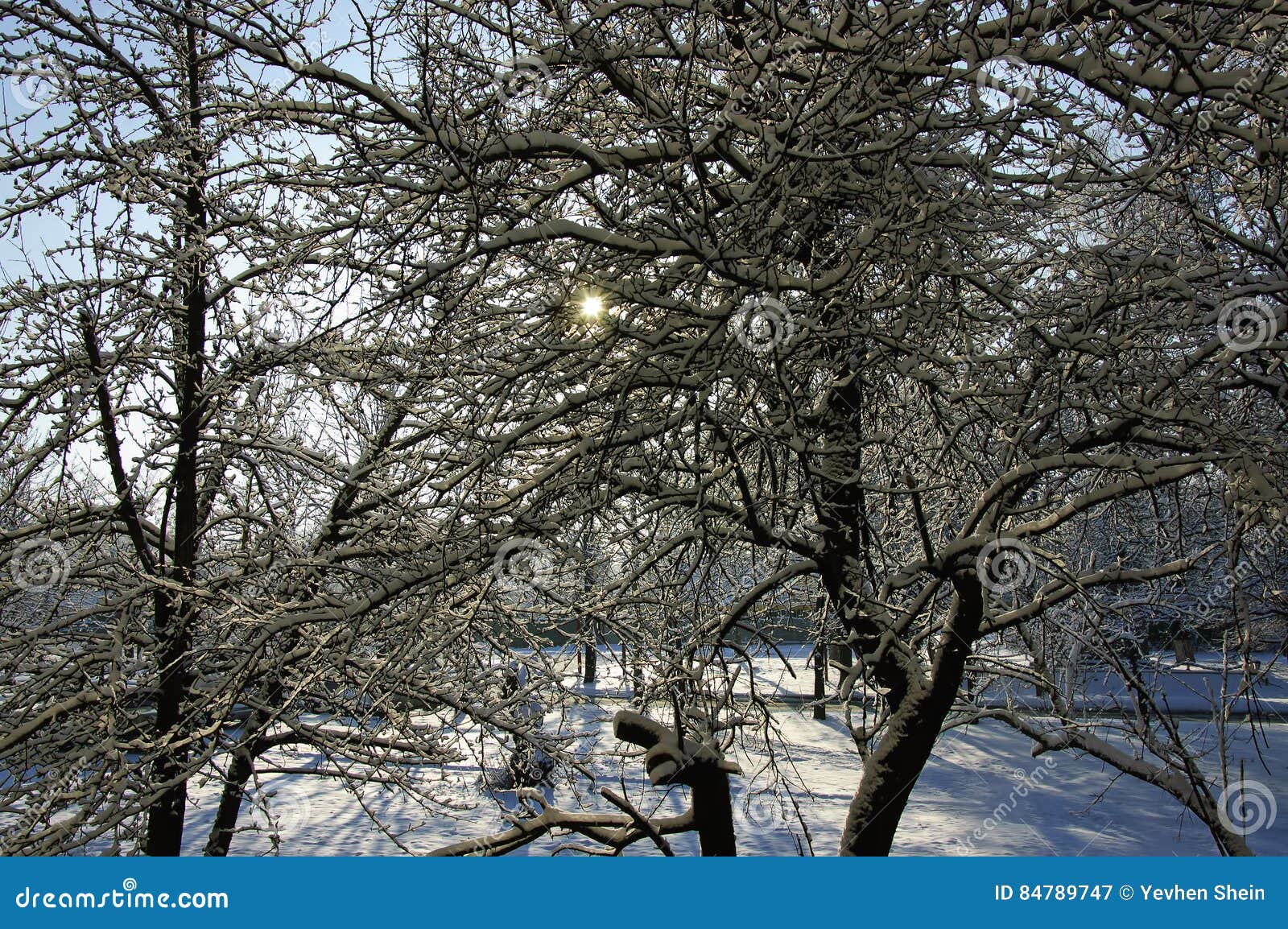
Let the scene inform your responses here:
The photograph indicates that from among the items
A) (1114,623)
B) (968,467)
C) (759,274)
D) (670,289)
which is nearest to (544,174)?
(670,289)

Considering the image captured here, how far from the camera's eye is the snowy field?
1164 centimetres

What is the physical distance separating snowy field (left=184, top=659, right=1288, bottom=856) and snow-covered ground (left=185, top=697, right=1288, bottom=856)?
0.03 meters

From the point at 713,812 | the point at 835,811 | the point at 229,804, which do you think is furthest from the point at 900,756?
the point at 835,811

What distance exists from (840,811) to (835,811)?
3.4 inches

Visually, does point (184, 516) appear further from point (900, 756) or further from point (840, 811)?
point (840, 811)

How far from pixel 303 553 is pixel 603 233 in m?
3.84

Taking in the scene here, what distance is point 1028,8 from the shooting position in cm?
403

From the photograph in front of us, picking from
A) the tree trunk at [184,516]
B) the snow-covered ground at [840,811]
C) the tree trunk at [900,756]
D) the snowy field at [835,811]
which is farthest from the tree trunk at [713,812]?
the snow-covered ground at [840,811]

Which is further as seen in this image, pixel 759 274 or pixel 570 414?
pixel 570 414

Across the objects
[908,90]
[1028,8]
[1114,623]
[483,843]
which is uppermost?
[1028,8]

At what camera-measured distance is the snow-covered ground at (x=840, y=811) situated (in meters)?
11.7

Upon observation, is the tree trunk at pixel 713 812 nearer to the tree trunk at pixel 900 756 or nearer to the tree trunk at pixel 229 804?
the tree trunk at pixel 900 756

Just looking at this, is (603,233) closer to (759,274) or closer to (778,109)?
(759,274)

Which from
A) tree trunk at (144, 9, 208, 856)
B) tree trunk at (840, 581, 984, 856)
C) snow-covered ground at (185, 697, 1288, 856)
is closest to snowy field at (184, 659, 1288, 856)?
snow-covered ground at (185, 697, 1288, 856)
